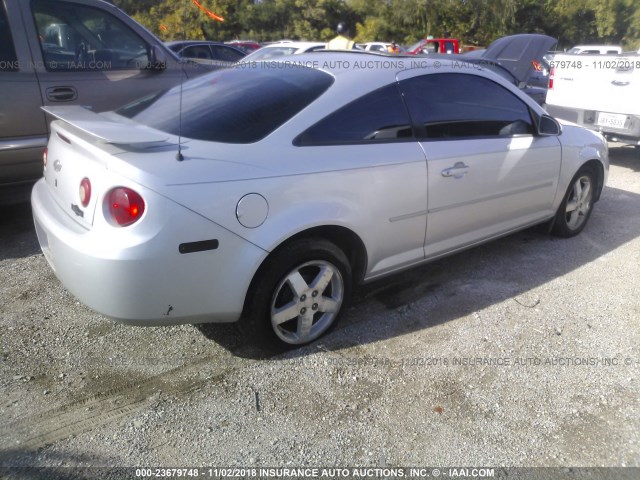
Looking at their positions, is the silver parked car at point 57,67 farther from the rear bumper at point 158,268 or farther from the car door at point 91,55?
the rear bumper at point 158,268

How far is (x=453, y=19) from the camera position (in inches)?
1377

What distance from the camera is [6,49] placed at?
4.39m

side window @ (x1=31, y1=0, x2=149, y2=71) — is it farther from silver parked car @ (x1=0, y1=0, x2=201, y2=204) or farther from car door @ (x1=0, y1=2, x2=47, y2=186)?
car door @ (x1=0, y1=2, x2=47, y2=186)

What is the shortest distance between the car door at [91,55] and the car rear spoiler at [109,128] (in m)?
1.39

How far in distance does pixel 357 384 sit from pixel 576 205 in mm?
2993

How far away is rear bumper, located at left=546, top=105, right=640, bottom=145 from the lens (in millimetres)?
6828

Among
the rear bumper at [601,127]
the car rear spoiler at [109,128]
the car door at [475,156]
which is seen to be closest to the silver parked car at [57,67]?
the car rear spoiler at [109,128]

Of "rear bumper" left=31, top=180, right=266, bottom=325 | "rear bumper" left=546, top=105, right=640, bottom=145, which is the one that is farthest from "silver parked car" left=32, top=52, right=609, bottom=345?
"rear bumper" left=546, top=105, right=640, bottom=145

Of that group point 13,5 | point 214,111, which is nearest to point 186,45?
point 13,5

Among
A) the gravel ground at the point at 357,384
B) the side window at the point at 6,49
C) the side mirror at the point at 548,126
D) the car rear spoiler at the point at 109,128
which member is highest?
the side window at the point at 6,49

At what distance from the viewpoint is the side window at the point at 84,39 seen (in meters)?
4.61

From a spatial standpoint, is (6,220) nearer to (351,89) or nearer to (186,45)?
(351,89)

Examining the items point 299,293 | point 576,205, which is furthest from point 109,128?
point 576,205

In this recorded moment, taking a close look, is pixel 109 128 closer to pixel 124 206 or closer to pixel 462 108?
pixel 124 206
